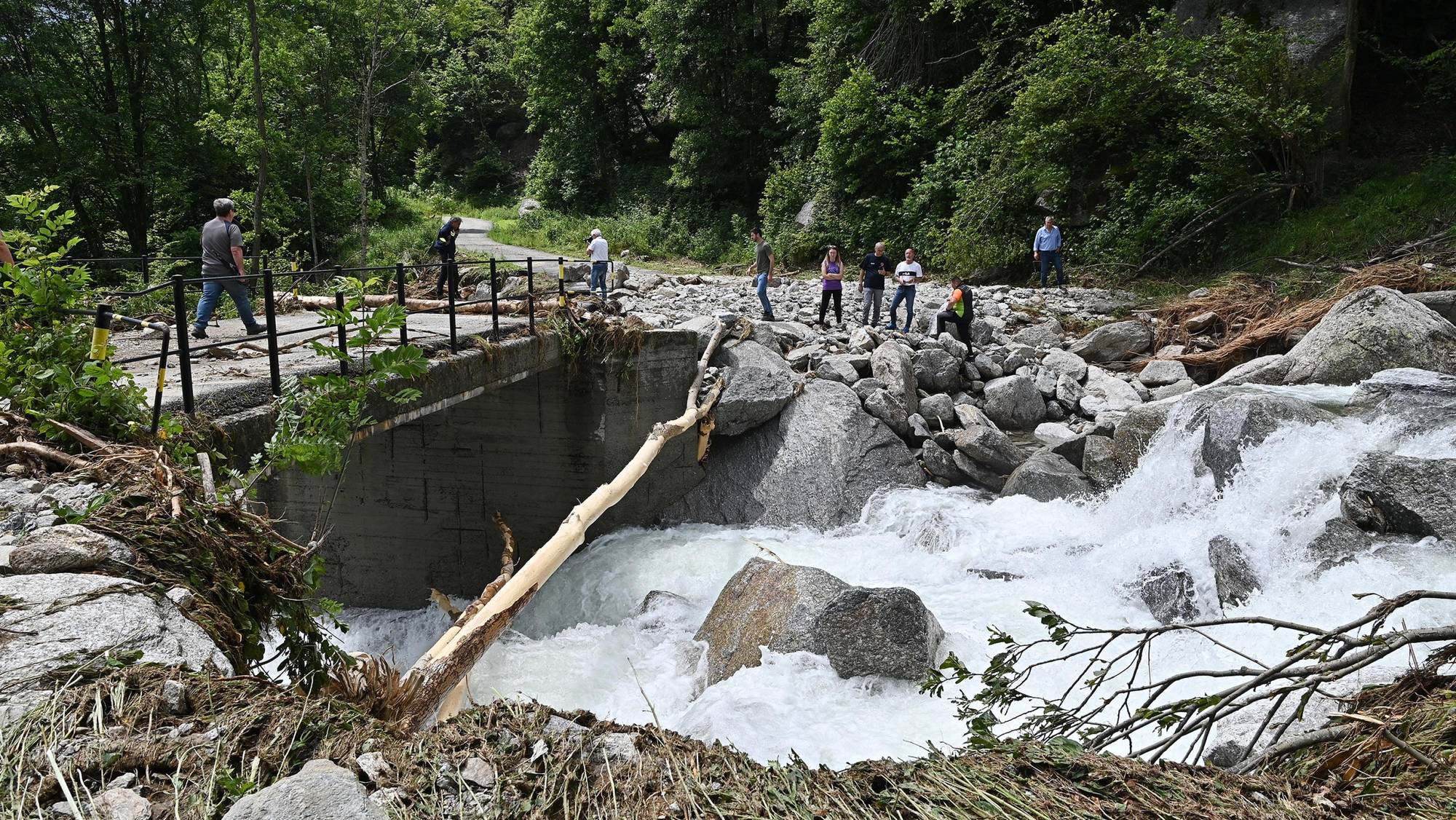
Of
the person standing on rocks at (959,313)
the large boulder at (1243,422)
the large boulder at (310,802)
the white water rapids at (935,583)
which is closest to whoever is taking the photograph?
the large boulder at (310,802)

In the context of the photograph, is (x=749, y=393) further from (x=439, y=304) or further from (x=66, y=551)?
(x=66, y=551)

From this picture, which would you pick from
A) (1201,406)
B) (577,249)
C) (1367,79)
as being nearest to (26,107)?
(577,249)

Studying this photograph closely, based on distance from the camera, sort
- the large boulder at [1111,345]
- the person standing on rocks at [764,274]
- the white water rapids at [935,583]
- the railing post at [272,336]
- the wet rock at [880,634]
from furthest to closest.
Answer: the person standing on rocks at [764,274] < the large boulder at [1111,345] < the wet rock at [880,634] < the white water rapids at [935,583] < the railing post at [272,336]

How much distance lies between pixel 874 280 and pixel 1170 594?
868 cm

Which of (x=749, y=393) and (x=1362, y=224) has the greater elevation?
(x=1362, y=224)

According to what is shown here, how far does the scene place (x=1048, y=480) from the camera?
35.7ft

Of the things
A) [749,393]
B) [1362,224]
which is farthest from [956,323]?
[1362,224]

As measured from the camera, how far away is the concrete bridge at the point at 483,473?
11719 millimetres

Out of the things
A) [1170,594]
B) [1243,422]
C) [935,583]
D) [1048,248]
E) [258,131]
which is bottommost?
[935,583]

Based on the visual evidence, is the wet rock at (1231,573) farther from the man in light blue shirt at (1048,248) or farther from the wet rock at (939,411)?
the man in light blue shirt at (1048,248)

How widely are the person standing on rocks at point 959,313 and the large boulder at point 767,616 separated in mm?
7263

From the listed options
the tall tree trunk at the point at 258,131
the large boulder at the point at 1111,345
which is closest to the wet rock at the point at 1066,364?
the large boulder at the point at 1111,345

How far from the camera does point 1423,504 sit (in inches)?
265

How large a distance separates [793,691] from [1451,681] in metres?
4.53
